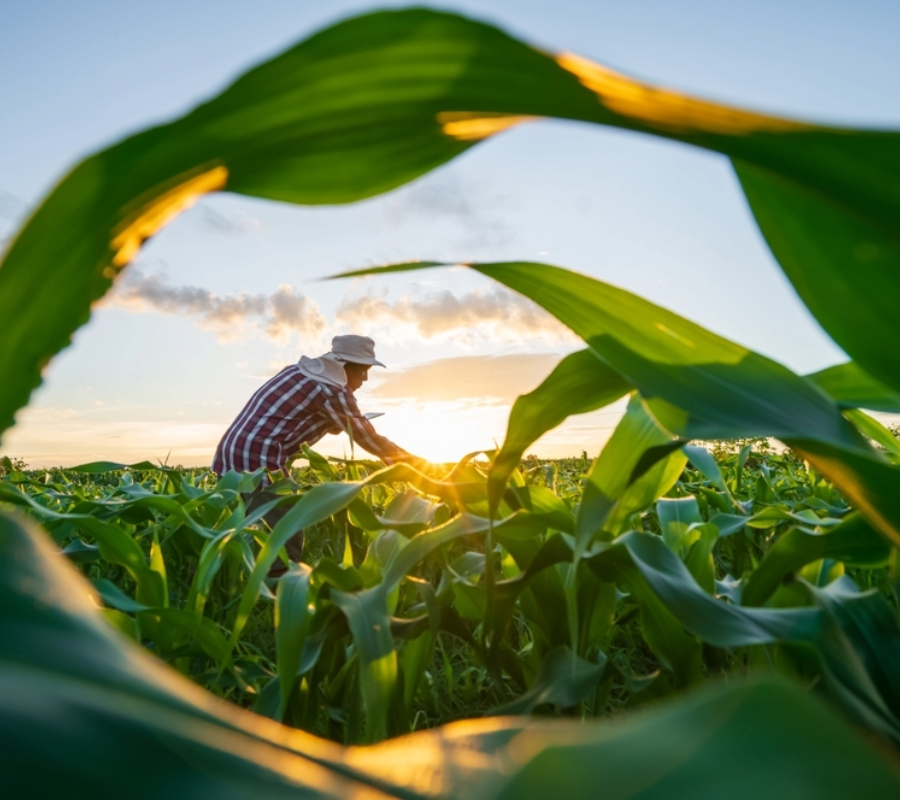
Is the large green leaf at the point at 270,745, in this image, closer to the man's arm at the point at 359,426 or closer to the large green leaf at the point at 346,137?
the large green leaf at the point at 346,137

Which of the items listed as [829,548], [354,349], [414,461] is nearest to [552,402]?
[829,548]

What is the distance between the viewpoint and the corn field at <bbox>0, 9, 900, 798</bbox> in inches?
7.8

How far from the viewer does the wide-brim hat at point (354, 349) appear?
5285 millimetres

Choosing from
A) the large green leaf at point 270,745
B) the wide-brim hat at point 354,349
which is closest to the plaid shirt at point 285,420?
the wide-brim hat at point 354,349

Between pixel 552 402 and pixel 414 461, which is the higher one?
pixel 552 402

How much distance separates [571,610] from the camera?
0.70m

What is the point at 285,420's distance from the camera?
177 inches

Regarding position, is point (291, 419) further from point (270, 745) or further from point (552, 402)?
point (270, 745)

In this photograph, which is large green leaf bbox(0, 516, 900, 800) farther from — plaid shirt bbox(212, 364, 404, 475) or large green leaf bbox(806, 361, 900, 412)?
plaid shirt bbox(212, 364, 404, 475)

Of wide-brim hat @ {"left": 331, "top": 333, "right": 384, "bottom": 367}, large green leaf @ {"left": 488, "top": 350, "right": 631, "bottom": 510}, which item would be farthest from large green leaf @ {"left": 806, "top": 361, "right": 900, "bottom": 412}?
wide-brim hat @ {"left": 331, "top": 333, "right": 384, "bottom": 367}

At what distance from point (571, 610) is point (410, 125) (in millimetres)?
503

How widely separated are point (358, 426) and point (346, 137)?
4153 millimetres

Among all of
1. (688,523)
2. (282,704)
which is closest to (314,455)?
Result: (688,523)

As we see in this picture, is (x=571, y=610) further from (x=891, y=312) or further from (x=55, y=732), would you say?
(x=55, y=732)
